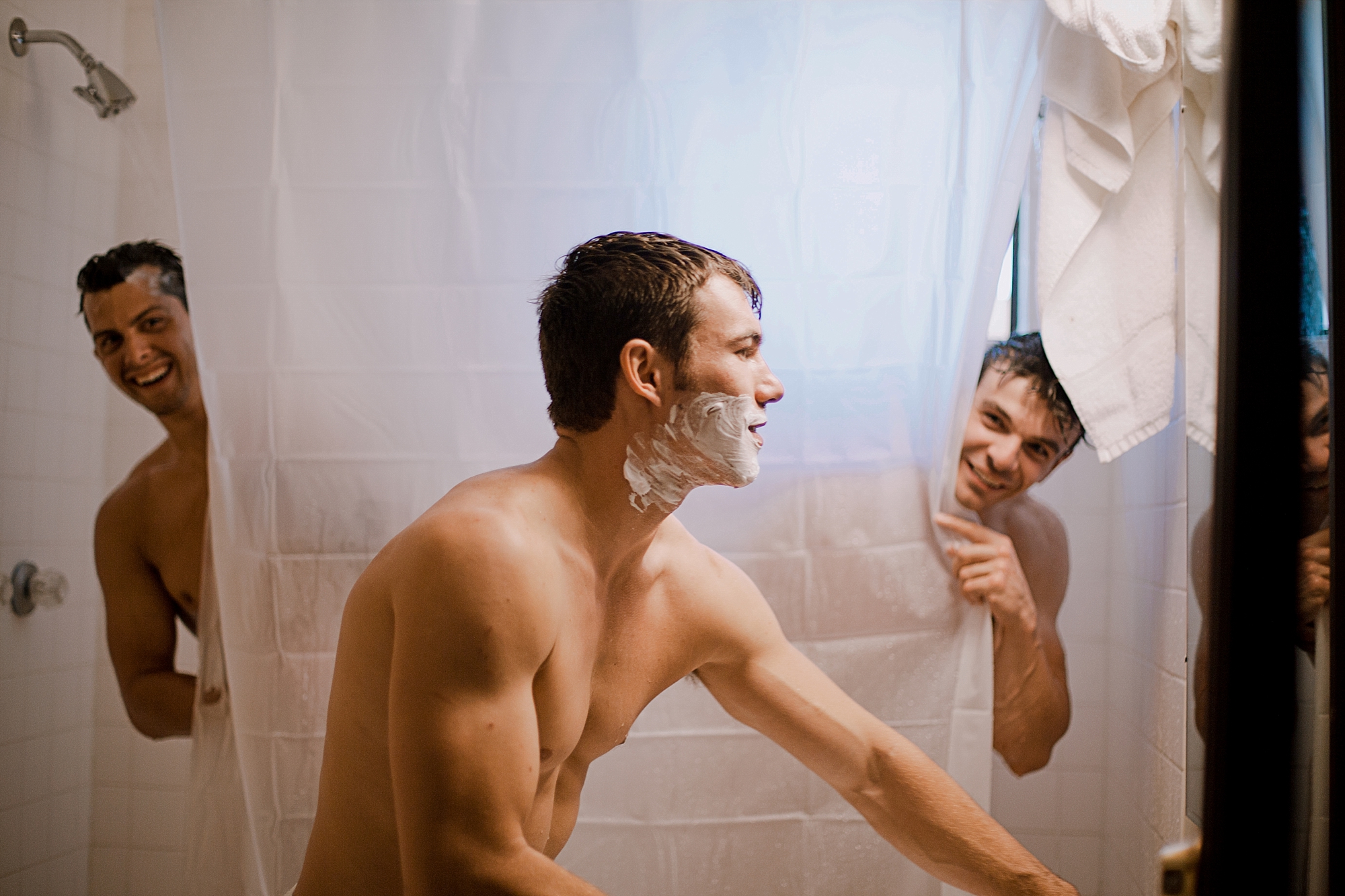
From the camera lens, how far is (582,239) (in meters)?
1.05

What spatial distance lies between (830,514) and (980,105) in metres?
0.54

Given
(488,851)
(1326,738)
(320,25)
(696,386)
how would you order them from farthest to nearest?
(320,25)
(696,386)
(488,851)
(1326,738)

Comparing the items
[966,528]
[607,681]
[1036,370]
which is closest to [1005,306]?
[1036,370]

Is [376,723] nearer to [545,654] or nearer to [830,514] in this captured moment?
[545,654]

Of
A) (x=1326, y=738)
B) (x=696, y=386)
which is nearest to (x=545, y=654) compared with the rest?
(x=696, y=386)

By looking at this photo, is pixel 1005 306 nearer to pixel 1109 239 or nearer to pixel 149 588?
pixel 1109 239

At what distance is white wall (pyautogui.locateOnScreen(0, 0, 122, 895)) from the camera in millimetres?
1133

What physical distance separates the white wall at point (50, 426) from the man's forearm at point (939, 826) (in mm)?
1043

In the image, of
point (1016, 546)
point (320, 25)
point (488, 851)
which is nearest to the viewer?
point (488, 851)

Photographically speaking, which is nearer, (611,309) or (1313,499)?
(1313,499)

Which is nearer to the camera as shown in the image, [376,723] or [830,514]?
[376,723]

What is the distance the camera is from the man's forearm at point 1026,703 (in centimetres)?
114

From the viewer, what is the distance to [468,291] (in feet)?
3.44

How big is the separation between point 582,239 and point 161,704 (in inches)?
33.2
